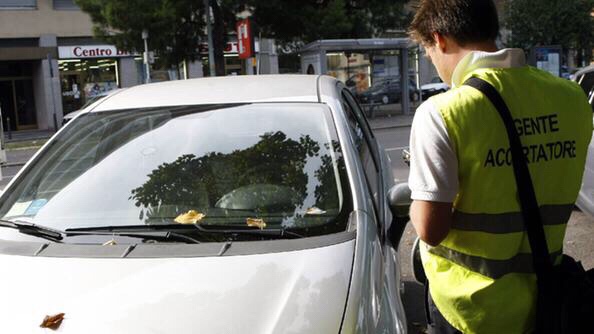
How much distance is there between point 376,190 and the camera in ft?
10.0

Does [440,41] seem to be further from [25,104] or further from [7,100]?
[25,104]

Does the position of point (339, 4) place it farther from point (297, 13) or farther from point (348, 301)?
point (348, 301)

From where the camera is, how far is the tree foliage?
18.7 m

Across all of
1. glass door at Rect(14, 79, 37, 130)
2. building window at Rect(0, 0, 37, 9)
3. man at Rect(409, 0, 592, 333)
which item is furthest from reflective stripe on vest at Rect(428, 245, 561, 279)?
glass door at Rect(14, 79, 37, 130)

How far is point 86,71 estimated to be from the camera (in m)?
27.4

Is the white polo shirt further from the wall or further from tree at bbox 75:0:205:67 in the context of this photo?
the wall

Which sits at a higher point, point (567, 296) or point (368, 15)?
point (368, 15)

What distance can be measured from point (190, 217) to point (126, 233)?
10.2 inches

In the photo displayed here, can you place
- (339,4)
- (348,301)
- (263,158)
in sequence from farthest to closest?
1. (339,4)
2. (263,158)
3. (348,301)

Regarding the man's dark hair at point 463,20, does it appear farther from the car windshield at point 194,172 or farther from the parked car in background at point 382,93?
the parked car in background at point 382,93

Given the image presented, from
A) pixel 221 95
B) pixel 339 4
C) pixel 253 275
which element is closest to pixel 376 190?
pixel 221 95

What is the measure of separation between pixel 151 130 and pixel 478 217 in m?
1.83

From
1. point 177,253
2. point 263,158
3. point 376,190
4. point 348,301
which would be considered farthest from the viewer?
point 376,190

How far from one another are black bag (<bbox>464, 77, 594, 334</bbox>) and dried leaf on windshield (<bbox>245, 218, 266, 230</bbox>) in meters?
1.10
